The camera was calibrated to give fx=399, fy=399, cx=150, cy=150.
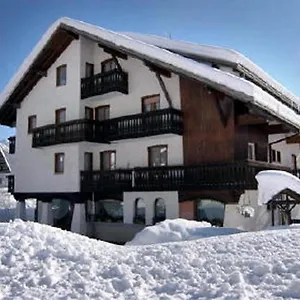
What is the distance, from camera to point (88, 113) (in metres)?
21.8

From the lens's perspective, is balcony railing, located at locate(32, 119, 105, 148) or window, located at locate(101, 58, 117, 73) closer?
balcony railing, located at locate(32, 119, 105, 148)

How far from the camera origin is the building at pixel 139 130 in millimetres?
16406

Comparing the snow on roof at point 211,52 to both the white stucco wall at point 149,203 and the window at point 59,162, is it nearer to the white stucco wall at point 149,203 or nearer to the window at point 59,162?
the white stucco wall at point 149,203

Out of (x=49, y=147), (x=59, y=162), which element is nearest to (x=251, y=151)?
(x=59, y=162)

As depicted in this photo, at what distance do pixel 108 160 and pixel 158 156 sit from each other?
3.26 m

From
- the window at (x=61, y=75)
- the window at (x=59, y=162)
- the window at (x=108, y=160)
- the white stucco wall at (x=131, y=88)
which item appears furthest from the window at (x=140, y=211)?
the window at (x=61, y=75)

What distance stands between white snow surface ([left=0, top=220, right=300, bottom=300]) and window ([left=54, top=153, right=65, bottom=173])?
13.8 metres

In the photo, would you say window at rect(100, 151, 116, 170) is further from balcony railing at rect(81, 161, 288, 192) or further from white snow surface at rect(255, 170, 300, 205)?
white snow surface at rect(255, 170, 300, 205)

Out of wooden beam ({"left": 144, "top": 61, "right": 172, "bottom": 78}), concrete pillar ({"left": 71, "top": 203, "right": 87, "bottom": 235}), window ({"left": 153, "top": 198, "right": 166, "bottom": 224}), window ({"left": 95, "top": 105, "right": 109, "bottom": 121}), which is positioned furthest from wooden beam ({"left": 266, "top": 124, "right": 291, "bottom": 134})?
concrete pillar ({"left": 71, "top": 203, "right": 87, "bottom": 235})

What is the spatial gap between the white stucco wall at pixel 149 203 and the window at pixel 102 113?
14.6 ft

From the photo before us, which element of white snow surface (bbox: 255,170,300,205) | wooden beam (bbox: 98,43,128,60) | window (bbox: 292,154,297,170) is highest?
wooden beam (bbox: 98,43,128,60)

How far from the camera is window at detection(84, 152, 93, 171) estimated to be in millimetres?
21422

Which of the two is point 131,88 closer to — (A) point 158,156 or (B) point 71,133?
(A) point 158,156

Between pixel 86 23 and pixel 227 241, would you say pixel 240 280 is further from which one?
pixel 86 23
